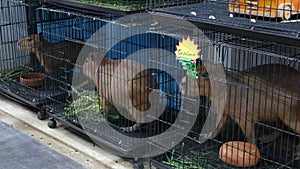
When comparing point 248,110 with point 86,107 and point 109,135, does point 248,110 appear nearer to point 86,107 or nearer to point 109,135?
point 109,135

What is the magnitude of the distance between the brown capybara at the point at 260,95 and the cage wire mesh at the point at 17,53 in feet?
7.64

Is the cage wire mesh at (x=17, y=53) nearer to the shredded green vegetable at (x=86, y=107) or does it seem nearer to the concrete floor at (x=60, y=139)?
the concrete floor at (x=60, y=139)

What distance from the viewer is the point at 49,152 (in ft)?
14.4

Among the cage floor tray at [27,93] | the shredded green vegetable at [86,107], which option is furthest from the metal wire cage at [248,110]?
the cage floor tray at [27,93]

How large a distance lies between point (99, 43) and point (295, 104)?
2.24 meters

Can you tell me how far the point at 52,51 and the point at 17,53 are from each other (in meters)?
0.86

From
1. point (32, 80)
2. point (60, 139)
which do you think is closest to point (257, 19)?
point (60, 139)

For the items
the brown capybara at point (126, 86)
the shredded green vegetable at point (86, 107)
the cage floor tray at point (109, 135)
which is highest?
the brown capybara at point (126, 86)

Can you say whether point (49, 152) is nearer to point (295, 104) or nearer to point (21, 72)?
point (21, 72)

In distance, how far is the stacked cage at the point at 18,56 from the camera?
5.45 meters

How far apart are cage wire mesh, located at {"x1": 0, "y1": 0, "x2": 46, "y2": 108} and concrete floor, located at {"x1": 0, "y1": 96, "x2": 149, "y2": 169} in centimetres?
17

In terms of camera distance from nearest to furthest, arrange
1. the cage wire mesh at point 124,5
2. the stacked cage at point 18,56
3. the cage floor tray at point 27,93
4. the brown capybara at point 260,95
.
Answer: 1. the brown capybara at point 260,95
2. the cage wire mesh at point 124,5
3. the cage floor tray at point 27,93
4. the stacked cage at point 18,56

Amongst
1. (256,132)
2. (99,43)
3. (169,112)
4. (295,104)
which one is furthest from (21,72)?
(295,104)

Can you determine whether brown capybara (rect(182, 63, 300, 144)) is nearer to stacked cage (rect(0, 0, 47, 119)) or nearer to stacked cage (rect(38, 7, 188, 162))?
stacked cage (rect(38, 7, 188, 162))
